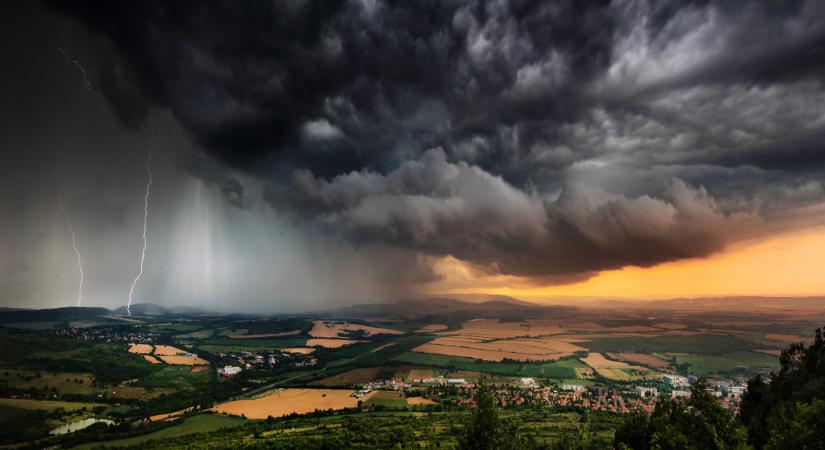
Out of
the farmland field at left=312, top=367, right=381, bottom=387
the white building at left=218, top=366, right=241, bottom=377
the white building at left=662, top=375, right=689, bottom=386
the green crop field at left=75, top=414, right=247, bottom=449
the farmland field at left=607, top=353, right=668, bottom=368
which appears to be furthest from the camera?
the farmland field at left=607, top=353, right=668, bottom=368

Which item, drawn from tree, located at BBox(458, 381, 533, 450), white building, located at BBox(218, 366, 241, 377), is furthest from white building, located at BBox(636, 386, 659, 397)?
white building, located at BBox(218, 366, 241, 377)

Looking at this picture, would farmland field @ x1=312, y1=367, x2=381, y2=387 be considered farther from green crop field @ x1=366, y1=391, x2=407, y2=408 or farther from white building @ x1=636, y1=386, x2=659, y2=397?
white building @ x1=636, y1=386, x2=659, y2=397

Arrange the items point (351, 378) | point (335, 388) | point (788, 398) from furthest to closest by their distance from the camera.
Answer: point (351, 378)
point (335, 388)
point (788, 398)

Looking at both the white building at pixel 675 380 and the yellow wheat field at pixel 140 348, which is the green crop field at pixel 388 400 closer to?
the white building at pixel 675 380

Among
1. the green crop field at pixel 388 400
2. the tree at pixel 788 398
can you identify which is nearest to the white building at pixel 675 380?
the tree at pixel 788 398

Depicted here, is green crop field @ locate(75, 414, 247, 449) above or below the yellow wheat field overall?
below

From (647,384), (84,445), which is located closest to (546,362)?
(647,384)

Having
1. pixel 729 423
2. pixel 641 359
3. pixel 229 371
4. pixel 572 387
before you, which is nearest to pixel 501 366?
pixel 572 387

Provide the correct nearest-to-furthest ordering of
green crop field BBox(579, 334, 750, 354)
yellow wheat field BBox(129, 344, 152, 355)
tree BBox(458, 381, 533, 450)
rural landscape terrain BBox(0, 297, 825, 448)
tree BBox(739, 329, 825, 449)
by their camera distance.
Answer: tree BBox(739, 329, 825, 449), tree BBox(458, 381, 533, 450), rural landscape terrain BBox(0, 297, 825, 448), yellow wheat field BBox(129, 344, 152, 355), green crop field BBox(579, 334, 750, 354)

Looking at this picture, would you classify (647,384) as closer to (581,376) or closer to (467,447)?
(581,376)

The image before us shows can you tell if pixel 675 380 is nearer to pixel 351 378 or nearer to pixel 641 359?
pixel 641 359

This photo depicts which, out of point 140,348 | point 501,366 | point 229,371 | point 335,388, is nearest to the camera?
point 335,388
